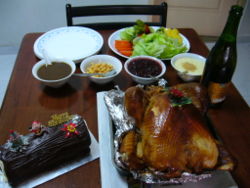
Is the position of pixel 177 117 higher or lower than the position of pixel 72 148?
higher

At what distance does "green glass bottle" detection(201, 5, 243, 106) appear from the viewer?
0.95m

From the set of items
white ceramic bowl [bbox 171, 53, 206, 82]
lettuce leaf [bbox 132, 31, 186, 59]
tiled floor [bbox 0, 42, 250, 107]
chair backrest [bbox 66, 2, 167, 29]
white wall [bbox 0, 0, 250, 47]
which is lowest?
tiled floor [bbox 0, 42, 250, 107]

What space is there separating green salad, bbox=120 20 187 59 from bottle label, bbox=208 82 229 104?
1.21 feet

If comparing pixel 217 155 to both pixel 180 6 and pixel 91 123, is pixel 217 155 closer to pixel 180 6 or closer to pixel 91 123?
pixel 91 123

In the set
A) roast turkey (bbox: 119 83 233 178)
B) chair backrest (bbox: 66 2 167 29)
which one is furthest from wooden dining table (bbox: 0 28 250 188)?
chair backrest (bbox: 66 2 167 29)

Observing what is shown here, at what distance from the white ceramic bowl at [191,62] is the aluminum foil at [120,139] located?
173mm

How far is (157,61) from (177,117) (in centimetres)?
46

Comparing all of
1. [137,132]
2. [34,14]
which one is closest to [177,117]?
[137,132]

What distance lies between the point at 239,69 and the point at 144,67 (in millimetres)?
1796

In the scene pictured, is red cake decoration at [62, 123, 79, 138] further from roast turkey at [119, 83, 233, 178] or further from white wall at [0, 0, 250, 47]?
white wall at [0, 0, 250, 47]

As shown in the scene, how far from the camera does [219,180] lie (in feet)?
2.34

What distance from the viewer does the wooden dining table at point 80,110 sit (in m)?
0.78

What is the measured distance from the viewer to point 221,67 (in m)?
0.98

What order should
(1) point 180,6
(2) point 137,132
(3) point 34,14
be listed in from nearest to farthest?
(2) point 137,132 < (3) point 34,14 < (1) point 180,6
